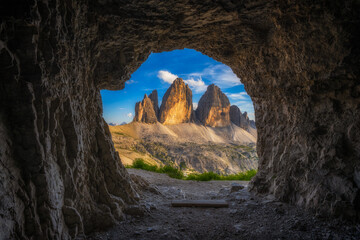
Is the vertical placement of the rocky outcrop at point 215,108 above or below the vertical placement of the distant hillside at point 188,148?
above

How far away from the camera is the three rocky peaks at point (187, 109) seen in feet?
283

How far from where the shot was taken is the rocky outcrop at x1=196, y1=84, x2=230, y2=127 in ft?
337

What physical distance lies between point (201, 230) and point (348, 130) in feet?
12.7

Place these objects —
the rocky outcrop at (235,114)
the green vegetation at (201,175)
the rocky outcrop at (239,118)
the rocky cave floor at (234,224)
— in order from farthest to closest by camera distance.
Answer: the rocky outcrop at (235,114) < the rocky outcrop at (239,118) < the green vegetation at (201,175) < the rocky cave floor at (234,224)

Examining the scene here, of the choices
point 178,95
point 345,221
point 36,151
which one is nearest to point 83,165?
point 36,151

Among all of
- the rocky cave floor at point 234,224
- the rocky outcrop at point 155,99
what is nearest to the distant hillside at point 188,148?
the rocky outcrop at point 155,99

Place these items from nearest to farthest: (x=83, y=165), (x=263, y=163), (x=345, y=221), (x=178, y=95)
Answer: (x=345, y=221) → (x=83, y=165) → (x=263, y=163) → (x=178, y=95)

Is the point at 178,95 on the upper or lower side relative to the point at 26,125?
upper

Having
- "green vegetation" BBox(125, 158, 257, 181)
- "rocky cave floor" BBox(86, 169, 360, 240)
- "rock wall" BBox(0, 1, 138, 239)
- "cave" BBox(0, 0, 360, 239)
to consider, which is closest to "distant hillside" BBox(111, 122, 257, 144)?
"green vegetation" BBox(125, 158, 257, 181)

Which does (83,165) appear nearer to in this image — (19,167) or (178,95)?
(19,167)

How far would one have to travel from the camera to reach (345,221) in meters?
3.31

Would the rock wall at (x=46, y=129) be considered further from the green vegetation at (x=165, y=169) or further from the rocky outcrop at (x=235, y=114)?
the rocky outcrop at (x=235, y=114)

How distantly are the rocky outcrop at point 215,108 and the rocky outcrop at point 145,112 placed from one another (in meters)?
33.4

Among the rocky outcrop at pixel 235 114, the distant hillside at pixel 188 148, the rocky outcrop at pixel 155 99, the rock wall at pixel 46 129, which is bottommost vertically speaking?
the distant hillside at pixel 188 148
